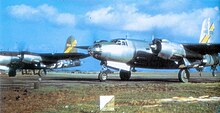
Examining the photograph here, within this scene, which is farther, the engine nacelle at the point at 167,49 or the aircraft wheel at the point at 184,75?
the aircraft wheel at the point at 184,75

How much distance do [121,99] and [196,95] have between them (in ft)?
9.68

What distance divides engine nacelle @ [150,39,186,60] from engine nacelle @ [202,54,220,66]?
2483 mm

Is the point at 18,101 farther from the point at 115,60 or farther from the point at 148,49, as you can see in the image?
the point at 148,49

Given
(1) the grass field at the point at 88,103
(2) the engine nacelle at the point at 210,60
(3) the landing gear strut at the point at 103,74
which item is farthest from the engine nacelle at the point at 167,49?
(1) the grass field at the point at 88,103

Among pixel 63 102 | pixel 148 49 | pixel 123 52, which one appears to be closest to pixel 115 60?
pixel 123 52

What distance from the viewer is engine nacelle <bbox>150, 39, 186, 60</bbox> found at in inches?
756

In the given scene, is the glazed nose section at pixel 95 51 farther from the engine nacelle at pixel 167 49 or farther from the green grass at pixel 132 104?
the green grass at pixel 132 104

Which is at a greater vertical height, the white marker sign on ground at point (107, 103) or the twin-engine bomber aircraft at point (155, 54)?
the twin-engine bomber aircraft at point (155, 54)

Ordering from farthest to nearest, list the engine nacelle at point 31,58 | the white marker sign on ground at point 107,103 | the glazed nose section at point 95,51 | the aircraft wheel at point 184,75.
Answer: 1. the engine nacelle at point 31,58
2. the aircraft wheel at point 184,75
3. the glazed nose section at point 95,51
4. the white marker sign on ground at point 107,103

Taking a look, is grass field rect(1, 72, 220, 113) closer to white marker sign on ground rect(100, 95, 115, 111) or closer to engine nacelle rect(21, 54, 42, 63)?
white marker sign on ground rect(100, 95, 115, 111)

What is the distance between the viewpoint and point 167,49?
63.0 feet

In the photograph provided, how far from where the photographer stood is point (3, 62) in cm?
2688

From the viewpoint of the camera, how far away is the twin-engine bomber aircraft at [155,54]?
1928 centimetres

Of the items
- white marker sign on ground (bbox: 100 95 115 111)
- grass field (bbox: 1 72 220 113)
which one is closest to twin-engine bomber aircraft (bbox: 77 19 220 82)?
grass field (bbox: 1 72 220 113)
